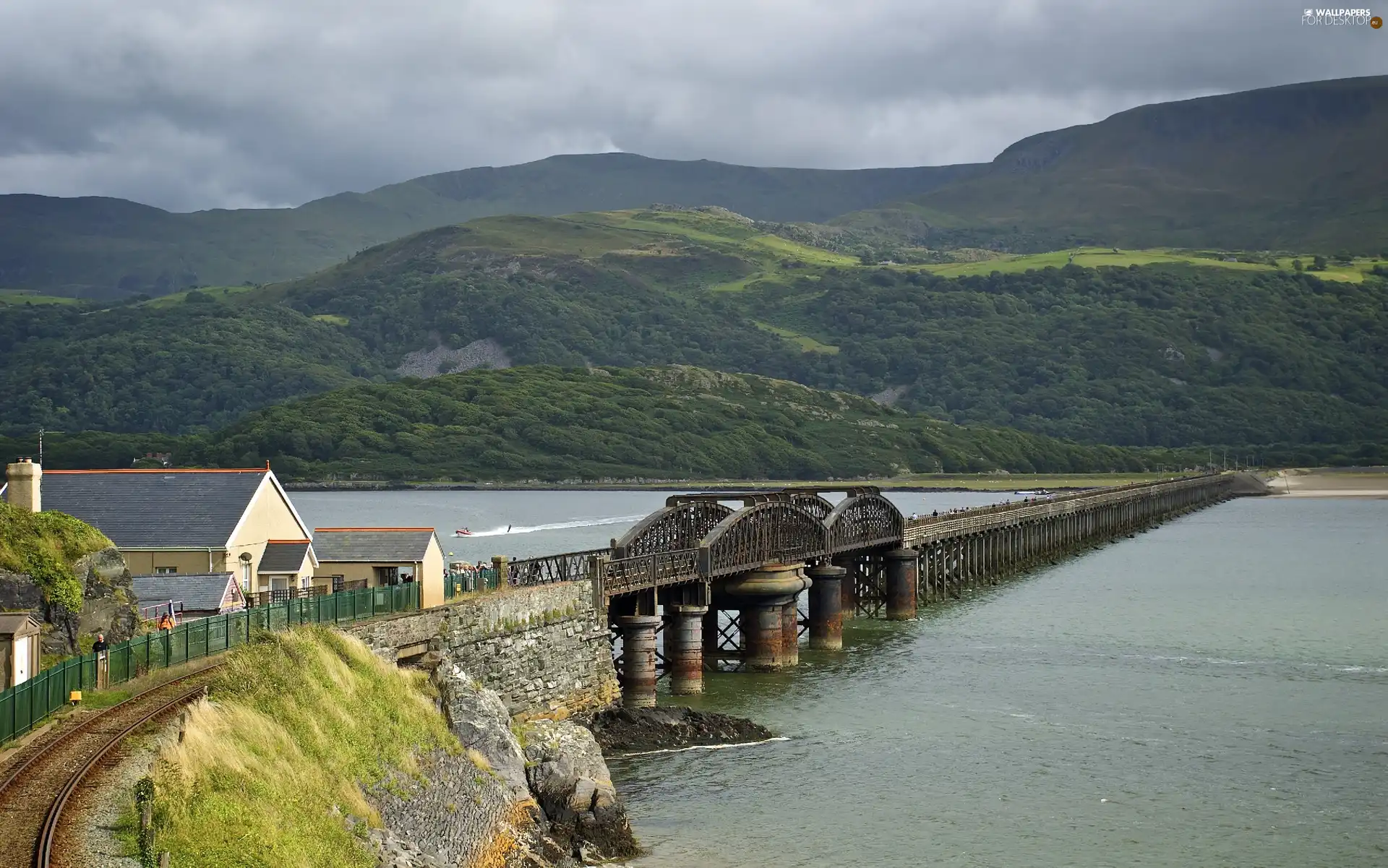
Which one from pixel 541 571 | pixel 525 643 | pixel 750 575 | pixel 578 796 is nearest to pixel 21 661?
pixel 578 796

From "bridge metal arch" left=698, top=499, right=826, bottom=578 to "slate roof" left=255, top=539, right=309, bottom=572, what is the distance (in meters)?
14.0

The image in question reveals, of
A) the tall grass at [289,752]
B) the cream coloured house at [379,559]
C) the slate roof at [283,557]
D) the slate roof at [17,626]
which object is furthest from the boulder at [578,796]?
the slate roof at [283,557]

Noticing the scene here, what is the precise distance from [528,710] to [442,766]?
35.1 ft

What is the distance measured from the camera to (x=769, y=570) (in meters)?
58.7

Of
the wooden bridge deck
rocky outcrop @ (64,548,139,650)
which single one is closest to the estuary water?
the wooden bridge deck

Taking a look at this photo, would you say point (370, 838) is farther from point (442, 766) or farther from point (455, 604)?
point (455, 604)

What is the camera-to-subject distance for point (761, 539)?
6081 cm

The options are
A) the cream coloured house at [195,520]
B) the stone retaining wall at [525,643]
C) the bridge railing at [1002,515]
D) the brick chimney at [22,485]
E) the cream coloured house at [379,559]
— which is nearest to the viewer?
the stone retaining wall at [525,643]

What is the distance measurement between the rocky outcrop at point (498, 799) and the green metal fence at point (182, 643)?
308 cm

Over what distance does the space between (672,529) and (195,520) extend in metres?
17.0

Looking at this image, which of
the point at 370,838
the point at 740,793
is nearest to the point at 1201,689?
the point at 740,793

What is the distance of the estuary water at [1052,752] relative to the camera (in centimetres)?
3678

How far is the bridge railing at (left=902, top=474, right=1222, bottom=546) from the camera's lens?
286ft

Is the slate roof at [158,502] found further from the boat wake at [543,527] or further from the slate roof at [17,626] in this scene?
the boat wake at [543,527]
